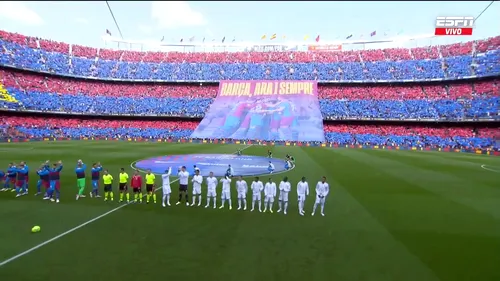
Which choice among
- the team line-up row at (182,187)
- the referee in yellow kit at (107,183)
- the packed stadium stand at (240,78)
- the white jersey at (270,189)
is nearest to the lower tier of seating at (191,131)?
the packed stadium stand at (240,78)

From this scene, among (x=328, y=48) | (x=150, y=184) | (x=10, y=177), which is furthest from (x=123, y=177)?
(x=328, y=48)

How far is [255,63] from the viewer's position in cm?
7394

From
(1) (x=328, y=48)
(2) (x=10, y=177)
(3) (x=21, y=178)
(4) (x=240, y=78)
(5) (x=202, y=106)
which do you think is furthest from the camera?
(1) (x=328, y=48)

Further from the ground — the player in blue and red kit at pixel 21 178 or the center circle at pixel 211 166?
the player in blue and red kit at pixel 21 178

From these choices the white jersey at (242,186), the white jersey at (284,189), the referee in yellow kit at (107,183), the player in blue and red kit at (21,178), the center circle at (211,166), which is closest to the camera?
the white jersey at (284,189)

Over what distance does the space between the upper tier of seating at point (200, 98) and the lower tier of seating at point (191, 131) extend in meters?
2.42

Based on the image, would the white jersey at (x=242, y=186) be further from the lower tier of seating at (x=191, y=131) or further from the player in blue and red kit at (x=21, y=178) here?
the lower tier of seating at (x=191, y=131)

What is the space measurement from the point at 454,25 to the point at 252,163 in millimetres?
55392

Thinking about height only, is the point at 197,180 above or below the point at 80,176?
above

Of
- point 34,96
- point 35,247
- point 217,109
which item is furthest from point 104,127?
point 35,247

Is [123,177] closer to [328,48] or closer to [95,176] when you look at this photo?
[95,176]

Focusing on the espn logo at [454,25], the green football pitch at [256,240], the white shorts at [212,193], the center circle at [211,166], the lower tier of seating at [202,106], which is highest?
the espn logo at [454,25]

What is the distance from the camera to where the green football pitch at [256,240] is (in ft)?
28.6

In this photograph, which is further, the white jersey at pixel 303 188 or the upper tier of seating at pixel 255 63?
the upper tier of seating at pixel 255 63
